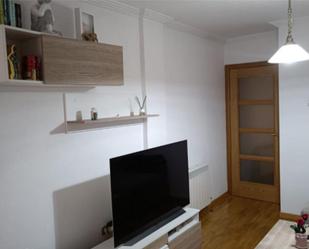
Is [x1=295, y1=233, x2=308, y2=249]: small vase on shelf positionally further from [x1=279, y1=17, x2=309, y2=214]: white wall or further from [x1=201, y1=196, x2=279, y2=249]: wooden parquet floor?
[x1=279, y1=17, x2=309, y2=214]: white wall

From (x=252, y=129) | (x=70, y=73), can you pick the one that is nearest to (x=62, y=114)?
(x=70, y=73)

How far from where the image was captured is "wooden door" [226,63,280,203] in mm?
4633

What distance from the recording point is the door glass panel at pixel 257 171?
4.74 meters

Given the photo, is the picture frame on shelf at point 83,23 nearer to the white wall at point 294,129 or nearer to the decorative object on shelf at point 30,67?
the decorative object on shelf at point 30,67

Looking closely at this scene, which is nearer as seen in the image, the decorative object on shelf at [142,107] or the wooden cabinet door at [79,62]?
the wooden cabinet door at [79,62]

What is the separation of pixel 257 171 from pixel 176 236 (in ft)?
8.22

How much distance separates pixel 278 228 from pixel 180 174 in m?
1.39

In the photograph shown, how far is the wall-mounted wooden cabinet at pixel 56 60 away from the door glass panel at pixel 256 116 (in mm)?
2950

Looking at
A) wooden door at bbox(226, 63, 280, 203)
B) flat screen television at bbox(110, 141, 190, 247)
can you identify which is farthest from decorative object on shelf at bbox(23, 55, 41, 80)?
wooden door at bbox(226, 63, 280, 203)

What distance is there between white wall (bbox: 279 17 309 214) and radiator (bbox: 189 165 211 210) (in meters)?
0.99

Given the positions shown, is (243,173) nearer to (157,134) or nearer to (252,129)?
(252,129)

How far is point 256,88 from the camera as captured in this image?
4.76 metres

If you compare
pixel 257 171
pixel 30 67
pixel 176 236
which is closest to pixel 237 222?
pixel 257 171

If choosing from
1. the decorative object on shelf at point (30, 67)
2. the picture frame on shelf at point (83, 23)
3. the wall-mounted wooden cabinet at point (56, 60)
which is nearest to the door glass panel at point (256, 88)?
the wall-mounted wooden cabinet at point (56, 60)
